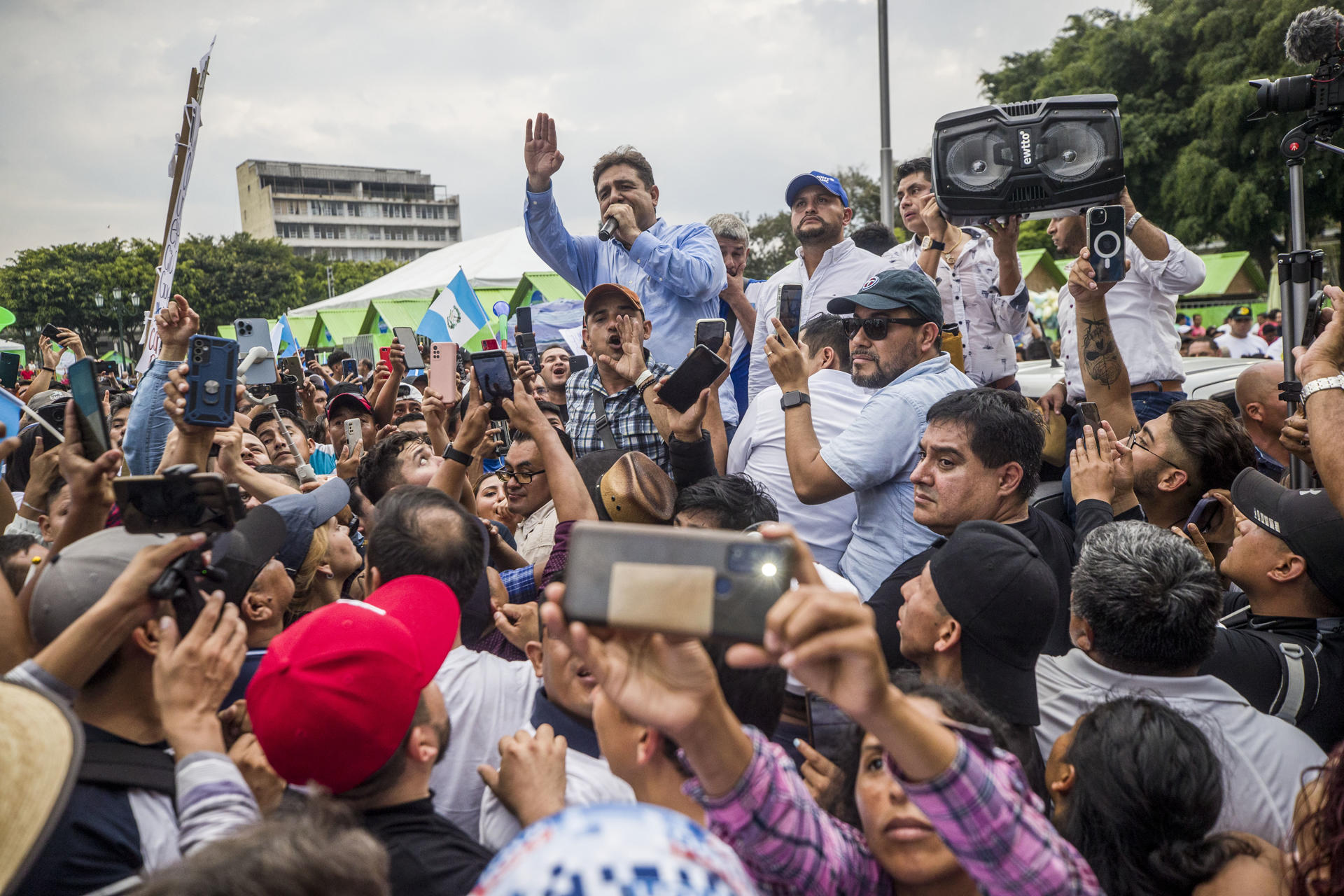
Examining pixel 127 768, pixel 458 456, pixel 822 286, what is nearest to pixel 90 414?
pixel 127 768

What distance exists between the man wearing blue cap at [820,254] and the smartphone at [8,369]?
18.5ft

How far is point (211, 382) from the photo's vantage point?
8.90ft

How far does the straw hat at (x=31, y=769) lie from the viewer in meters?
1.14

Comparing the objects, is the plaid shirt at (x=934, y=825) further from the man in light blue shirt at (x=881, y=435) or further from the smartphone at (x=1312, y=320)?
the smartphone at (x=1312, y=320)

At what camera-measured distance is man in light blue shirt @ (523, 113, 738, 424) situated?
4688mm

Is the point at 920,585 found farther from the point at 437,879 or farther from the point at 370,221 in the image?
the point at 370,221

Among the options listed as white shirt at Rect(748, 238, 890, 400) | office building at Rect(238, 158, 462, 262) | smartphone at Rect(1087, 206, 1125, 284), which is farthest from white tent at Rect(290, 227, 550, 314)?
office building at Rect(238, 158, 462, 262)

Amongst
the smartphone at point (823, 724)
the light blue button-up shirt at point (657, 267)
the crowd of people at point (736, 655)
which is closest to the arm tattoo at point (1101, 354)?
the crowd of people at point (736, 655)

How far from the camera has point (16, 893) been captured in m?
1.42

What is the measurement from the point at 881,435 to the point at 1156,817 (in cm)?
160

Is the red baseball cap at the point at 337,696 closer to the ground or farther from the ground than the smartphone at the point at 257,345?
closer to the ground

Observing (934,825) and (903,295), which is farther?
(903,295)

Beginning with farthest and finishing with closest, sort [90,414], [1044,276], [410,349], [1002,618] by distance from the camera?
[1044,276], [410,349], [90,414], [1002,618]

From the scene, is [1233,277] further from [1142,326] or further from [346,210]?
[346,210]
